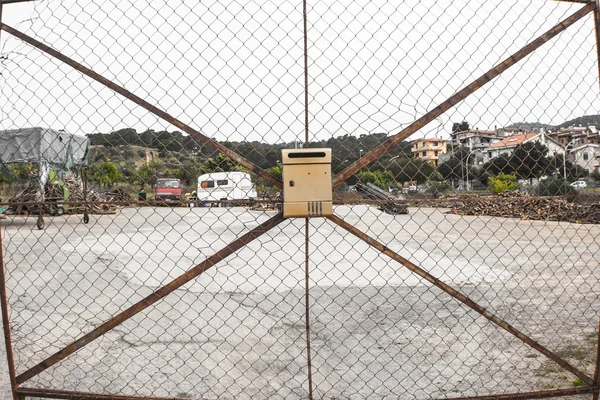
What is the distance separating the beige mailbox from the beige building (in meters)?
1.01

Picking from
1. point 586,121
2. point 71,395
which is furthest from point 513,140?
point 71,395

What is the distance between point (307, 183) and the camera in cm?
241

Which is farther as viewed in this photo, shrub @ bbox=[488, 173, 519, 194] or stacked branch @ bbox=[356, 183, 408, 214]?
shrub @ bbox=[488, 173, 519, 194]

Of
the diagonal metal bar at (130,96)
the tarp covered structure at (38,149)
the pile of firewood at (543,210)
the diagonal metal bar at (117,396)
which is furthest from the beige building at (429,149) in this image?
the pile of firewood at (543,210)

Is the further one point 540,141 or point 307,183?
point 540,141

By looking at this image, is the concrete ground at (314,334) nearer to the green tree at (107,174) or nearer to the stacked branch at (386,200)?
the stacked branch at (386,200)

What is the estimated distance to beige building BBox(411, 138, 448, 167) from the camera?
10.7 feet

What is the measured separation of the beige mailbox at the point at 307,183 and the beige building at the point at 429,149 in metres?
1.01

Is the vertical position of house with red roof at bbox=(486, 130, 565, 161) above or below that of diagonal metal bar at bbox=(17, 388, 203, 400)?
above

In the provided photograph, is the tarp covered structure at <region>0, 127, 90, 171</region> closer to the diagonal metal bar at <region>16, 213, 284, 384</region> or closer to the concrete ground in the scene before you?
the concrete ground

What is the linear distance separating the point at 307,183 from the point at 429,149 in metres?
1.34

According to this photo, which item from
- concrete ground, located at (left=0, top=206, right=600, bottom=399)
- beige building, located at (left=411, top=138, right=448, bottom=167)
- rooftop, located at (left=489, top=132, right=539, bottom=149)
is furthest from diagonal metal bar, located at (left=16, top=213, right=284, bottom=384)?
rooftop, located at (left=489, top=132, right=539, bottom=149)

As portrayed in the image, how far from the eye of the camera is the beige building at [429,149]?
10.7 ft

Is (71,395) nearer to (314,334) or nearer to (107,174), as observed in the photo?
(314,334)
